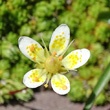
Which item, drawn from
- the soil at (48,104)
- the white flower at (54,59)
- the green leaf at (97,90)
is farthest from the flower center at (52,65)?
the soil at (48,104)

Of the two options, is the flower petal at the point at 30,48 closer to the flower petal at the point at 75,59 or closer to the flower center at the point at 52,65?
the flower center at the point at 52,65

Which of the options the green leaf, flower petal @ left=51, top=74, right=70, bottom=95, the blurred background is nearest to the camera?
flower petal @ left=51, top=74, right=70, bottom=95

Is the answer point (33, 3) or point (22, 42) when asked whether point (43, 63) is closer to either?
point (22, 42)

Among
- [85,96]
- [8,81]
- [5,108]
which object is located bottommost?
[85,96]

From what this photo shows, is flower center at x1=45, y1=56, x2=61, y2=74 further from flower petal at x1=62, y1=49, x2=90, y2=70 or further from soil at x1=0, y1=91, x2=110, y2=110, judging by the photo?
soil at x1=0, y1=91, x2=110, y2=110

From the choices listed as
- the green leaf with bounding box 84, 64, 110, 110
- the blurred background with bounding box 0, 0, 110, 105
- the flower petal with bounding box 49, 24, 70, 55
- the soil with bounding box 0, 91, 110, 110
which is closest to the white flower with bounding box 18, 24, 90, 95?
the flower petal with bounding box 49, 24, 70, 55

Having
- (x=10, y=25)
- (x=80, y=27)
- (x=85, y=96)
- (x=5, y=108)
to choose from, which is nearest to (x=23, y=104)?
(x=5, y=108)

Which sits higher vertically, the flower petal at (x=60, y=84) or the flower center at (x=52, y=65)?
the flower center at (x=52, y=65)
